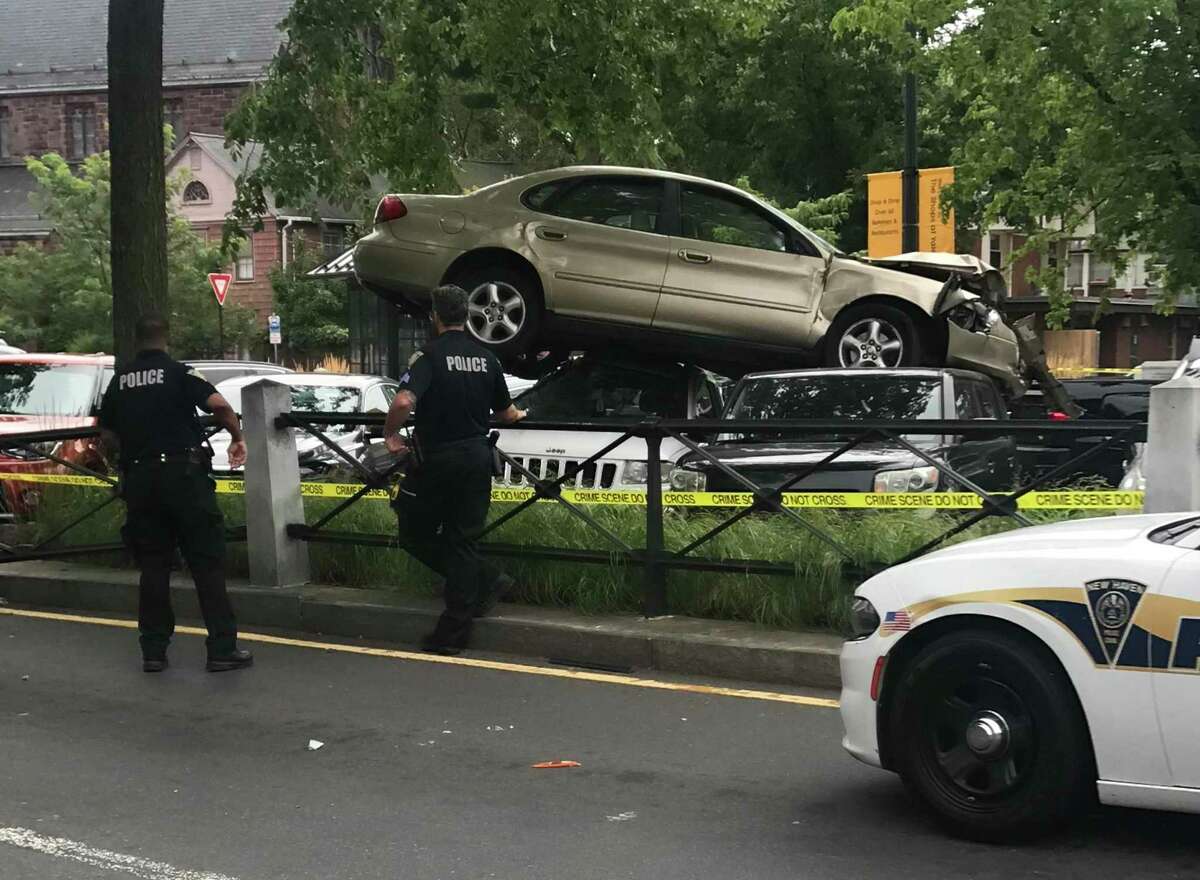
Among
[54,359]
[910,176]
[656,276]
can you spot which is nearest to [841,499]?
[656,276]

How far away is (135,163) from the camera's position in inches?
412

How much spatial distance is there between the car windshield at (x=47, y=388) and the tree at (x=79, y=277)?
2846 centimetres

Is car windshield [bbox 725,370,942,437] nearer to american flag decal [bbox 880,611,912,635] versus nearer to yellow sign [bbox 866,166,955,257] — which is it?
american flag decal [bbox 880,611,912,635]

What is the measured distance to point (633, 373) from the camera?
11109mm

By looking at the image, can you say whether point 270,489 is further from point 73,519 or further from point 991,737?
point 991,737

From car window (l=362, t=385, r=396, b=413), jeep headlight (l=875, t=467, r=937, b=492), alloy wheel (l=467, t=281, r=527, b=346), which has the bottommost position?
jeep headlight (l=875, t=467, r=937, b=492)

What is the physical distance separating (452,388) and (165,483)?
1597 millimetres

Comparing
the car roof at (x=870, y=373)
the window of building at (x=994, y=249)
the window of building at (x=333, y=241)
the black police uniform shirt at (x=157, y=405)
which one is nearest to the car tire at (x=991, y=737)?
the black police uniform shirt at (x=157, y=405)

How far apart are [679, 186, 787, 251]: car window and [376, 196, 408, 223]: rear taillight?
2001 millimetres

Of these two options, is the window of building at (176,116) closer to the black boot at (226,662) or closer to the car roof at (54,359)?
the car roof at (54,359)

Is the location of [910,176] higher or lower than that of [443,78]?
lower

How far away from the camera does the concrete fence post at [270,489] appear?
9094 millimetres

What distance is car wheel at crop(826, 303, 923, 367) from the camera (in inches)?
420

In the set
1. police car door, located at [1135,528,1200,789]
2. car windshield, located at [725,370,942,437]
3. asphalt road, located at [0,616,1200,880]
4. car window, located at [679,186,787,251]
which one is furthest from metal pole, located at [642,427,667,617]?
police car door, located at [1135,528,1200,789]
